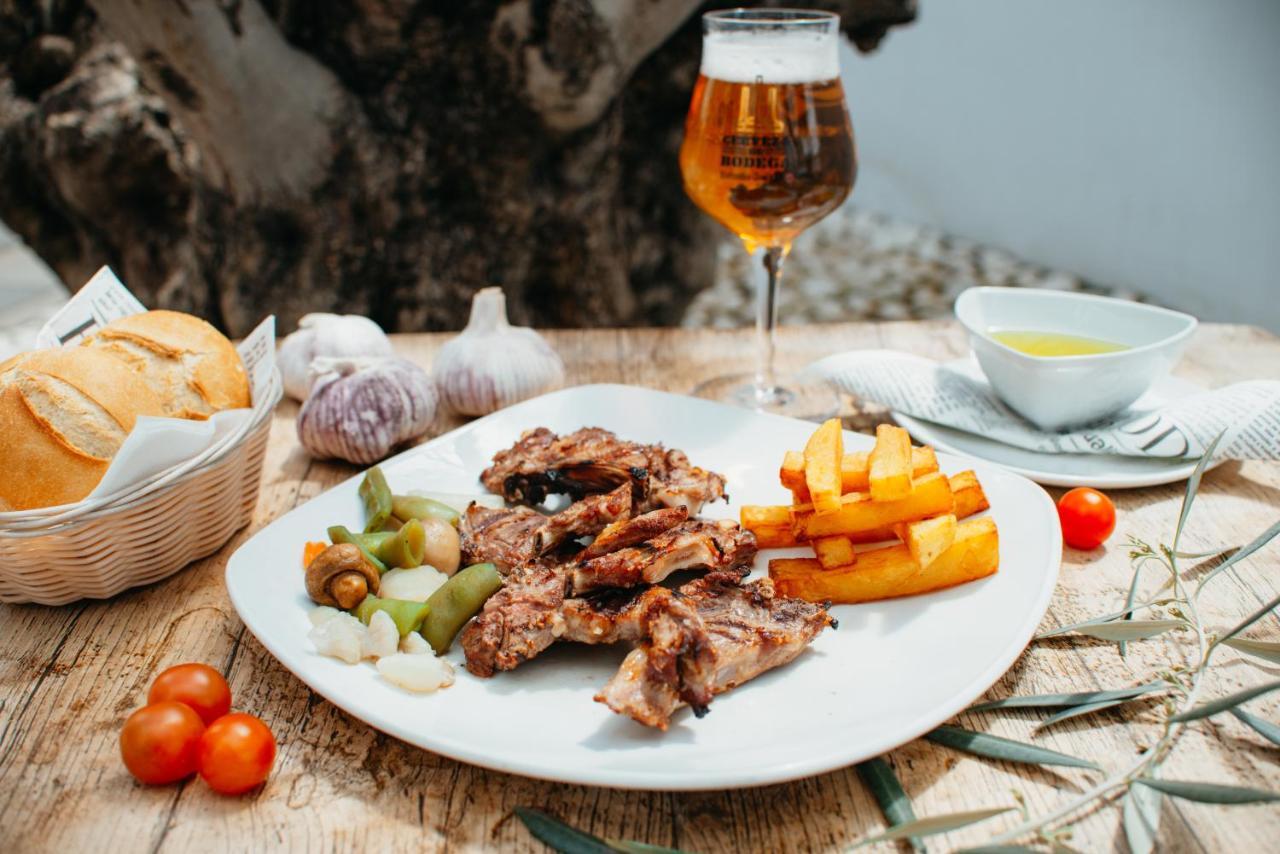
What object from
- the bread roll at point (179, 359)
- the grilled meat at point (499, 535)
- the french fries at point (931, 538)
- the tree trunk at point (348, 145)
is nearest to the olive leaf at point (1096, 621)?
the french fries at point (931, 538)

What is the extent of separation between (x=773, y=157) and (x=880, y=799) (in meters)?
1.82

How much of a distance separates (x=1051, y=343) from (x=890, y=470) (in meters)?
1.19

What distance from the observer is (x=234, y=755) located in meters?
1.63

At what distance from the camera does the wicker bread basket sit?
6.61 feet

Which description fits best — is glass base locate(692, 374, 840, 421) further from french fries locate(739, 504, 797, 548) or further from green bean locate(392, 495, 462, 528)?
green bean locate(392, 495, 462, 528)

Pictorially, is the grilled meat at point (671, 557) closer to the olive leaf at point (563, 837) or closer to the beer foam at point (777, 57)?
the olive leaf at point (563, 837)

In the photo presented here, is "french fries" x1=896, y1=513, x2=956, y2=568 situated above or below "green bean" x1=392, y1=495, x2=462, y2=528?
above

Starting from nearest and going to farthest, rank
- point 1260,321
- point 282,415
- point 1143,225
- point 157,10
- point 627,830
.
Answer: point 627,830, point 282,415, point 157,10, point 1260,321, point 1143,225

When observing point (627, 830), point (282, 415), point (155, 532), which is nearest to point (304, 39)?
point (282, 415)

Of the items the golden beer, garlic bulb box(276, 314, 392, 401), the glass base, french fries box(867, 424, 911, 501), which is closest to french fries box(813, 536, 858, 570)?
french fries box(867, 424, 911, 501)

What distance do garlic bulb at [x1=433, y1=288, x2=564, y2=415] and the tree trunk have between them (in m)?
1.79

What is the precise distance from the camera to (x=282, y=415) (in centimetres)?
331

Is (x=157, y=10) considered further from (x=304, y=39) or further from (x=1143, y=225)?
(x=1143, y=225)

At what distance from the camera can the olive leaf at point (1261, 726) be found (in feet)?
5.61
